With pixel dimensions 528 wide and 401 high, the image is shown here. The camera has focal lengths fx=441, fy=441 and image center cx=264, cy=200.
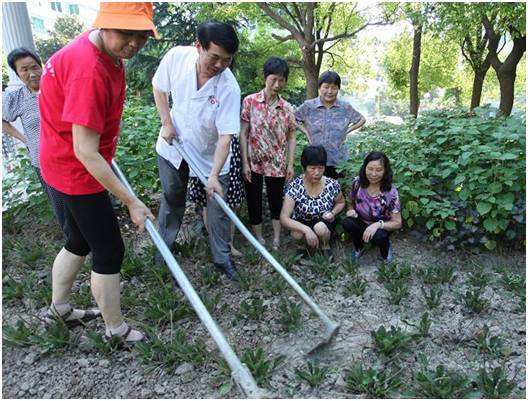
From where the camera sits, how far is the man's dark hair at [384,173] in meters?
3.45

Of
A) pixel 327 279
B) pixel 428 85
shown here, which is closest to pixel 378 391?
pixel 327 279

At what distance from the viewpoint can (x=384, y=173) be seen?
3.48 m

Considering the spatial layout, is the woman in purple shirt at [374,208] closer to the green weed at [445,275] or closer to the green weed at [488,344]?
the green weed at [445,275]

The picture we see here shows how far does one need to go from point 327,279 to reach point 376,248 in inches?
27.0

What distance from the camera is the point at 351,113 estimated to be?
3889mm

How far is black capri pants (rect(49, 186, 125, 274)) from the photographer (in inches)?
84.3

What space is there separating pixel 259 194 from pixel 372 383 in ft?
6.11

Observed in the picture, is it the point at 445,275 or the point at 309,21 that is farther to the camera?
the point at 309,21

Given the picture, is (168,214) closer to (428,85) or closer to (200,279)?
(200,279)

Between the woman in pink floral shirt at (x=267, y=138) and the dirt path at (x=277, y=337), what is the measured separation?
26.7 inches

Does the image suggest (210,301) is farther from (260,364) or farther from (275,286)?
(260,364)

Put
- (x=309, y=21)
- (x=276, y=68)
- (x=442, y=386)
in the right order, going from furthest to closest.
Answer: (x=309, y=21) → (x=276, y=68) → (x=442, y=386)

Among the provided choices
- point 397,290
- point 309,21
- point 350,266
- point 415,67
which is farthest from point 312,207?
point 309,21

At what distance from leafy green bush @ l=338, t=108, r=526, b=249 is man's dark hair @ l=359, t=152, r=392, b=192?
21 centimetres
